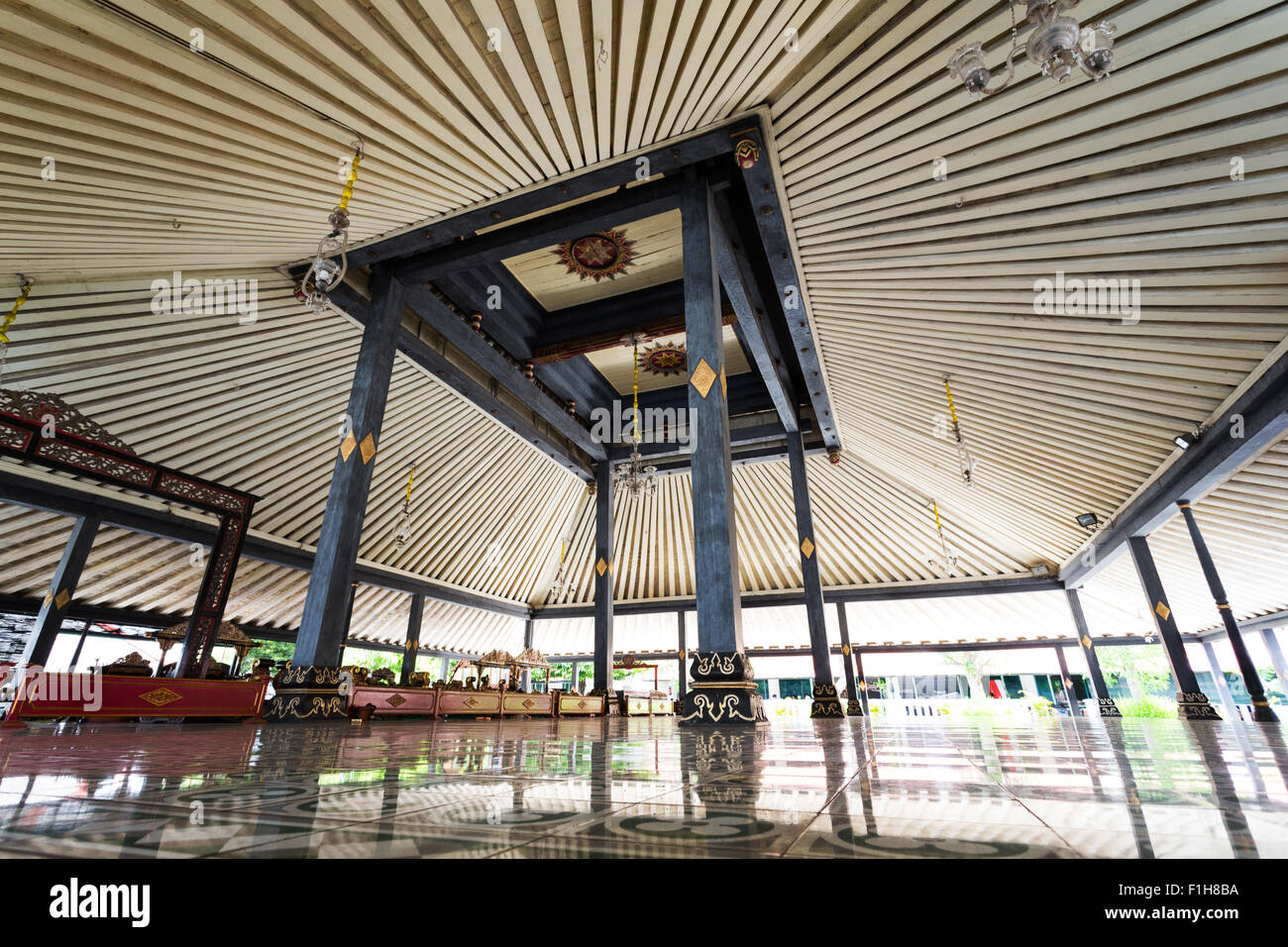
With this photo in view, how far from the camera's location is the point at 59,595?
835 centimetres

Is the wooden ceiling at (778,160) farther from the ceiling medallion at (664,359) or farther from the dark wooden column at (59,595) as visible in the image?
the ceiling medallion at (664,359)

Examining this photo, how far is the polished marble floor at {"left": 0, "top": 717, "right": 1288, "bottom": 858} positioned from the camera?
2.34ft

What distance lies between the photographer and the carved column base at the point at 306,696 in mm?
5102

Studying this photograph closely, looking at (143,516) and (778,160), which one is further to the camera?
(143,516)

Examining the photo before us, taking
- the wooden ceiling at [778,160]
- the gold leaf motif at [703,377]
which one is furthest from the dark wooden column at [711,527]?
the wooden ceiling at [778,160]

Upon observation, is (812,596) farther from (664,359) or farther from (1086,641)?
(1086,641)

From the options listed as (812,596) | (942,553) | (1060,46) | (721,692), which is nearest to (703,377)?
(721,692)

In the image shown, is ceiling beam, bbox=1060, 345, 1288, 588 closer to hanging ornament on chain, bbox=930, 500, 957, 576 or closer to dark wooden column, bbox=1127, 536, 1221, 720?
dark wooden column, bbox=1127, 536, 1221, 720

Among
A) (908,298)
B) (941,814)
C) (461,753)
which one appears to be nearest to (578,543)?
(908,298)

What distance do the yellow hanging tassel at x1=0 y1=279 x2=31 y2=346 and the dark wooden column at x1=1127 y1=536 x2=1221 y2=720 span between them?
15512mm

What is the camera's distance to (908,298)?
6.44 m

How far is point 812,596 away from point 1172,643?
6.23 m

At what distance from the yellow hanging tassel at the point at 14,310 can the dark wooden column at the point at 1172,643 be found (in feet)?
50.9

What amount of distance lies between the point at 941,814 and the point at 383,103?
218 inches
